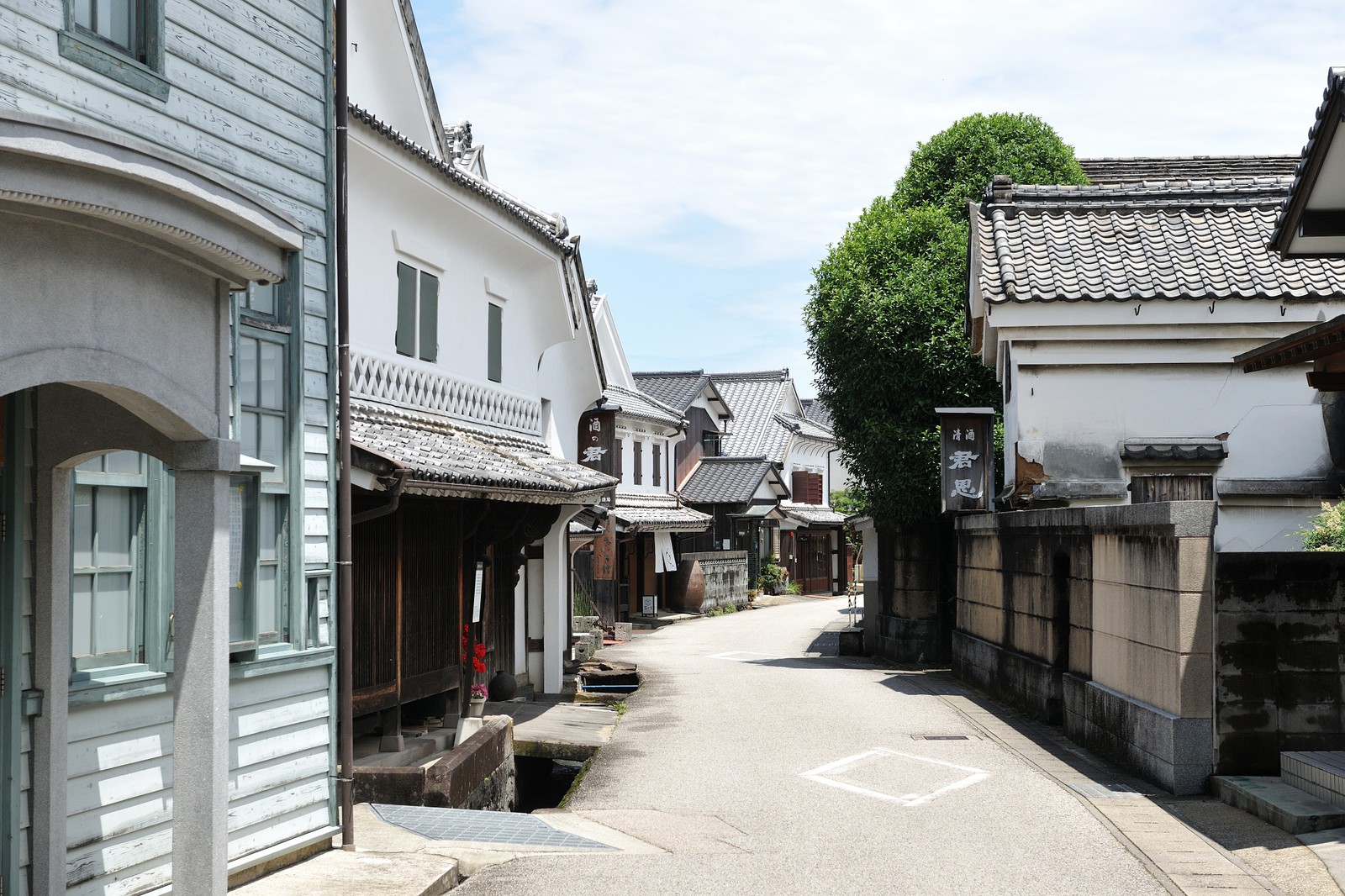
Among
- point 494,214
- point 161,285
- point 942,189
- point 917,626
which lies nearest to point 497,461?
point 494,214

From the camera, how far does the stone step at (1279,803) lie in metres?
9.48

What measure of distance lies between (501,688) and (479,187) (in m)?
7.71

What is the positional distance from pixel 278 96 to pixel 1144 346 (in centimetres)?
1357

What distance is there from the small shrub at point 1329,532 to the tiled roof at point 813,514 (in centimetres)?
4322

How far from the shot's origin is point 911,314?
84.2 ft

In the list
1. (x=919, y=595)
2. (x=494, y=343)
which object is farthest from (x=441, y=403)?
(x=919, y=595)

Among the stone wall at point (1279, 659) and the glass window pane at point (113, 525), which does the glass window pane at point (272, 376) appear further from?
the stone wall at point (1279, 659)

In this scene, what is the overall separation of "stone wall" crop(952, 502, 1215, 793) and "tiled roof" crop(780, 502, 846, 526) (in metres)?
38.5

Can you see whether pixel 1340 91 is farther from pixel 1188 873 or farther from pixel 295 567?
pixel 295 567

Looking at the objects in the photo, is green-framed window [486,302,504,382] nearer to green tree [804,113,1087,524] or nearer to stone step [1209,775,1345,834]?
green tree [804,113,1087,524]

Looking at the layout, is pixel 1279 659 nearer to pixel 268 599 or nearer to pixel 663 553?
pixel 268 599

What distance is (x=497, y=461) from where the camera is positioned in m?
14.8

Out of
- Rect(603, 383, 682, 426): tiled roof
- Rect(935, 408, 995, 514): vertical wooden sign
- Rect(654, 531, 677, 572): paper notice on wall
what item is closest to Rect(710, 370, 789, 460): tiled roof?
Rect(603, 383, 682, 426): tiled roof

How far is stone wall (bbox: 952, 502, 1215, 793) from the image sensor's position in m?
11.3
